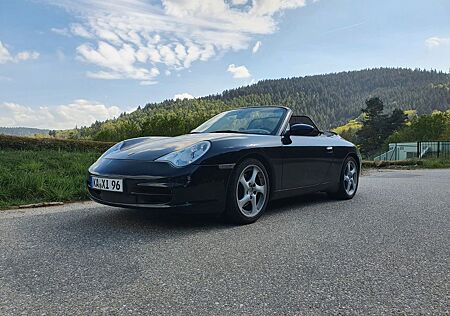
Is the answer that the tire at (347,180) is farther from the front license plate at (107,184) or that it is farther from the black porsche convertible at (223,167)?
the front license plate at (107,184)

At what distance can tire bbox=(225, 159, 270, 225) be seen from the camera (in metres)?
3.72

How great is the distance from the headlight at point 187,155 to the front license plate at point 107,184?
1.33ft

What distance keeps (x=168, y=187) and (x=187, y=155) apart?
35 centimetres

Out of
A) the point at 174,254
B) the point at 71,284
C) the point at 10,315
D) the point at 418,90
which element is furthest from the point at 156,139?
the point at 418,90

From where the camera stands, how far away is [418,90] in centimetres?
15562

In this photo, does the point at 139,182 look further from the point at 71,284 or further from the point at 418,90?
the point at 418,90

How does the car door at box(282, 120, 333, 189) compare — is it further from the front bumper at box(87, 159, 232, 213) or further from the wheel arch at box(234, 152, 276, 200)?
the front bumper at box(87, 159, 232, 213)

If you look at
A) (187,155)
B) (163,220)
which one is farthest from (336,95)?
(187,155)

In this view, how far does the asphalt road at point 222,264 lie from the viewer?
203 centimetres

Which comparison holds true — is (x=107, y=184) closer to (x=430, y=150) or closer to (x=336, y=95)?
(x=430, y=150)

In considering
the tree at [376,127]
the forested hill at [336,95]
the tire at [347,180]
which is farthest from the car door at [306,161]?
the forested hill at [336,95]

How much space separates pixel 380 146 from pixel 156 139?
2866 inches

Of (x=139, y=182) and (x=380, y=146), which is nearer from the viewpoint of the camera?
(x=139, y=182)

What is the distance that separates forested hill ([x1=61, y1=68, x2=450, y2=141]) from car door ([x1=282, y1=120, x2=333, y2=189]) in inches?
4750
